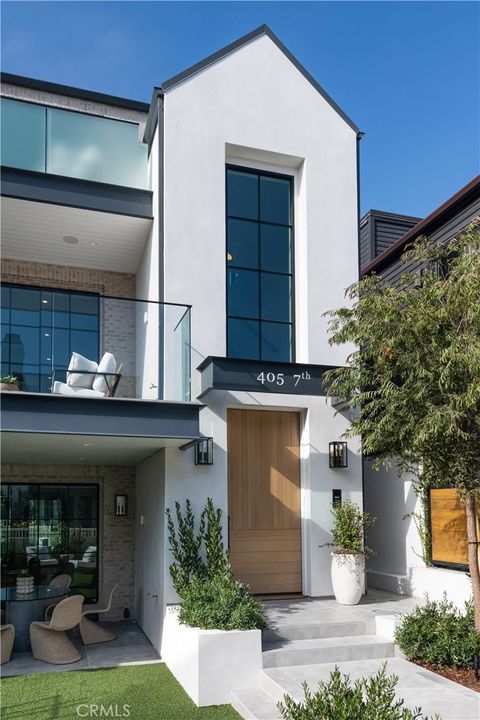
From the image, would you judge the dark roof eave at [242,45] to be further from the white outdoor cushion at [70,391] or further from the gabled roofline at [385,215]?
the gabled roofline at [385,215]

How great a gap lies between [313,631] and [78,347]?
486 centimetres

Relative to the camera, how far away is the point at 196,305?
33.5 feet

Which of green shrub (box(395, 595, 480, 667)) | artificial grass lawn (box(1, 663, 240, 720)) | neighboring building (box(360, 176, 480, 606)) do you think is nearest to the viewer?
artificial grass lawn (box(1, 663, 240, 720))

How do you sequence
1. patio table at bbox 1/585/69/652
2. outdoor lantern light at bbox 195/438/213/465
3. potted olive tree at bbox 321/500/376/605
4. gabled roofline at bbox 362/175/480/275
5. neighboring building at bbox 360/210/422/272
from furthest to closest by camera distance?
neighboring building at bbox 360/210/422/272, gabled roofline at bbox 362/175/480/275, patio table at bbox 1/585/69/652, potted olive tree at bbox 321/500/376/605, outdoor lantern light at bbox 195/438/213/465

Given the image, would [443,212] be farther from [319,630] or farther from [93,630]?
[93,630]

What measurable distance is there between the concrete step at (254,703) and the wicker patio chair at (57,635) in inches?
111

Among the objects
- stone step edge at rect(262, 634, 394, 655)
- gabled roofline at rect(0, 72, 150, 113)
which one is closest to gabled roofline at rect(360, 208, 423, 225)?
gabled roofline at rect(0, 72, 150, 113)

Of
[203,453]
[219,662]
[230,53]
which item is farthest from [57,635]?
[230,53]

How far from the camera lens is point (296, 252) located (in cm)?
1135

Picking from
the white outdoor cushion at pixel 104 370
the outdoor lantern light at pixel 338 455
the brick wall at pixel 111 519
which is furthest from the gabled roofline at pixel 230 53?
the brick wall at pixel 111 519

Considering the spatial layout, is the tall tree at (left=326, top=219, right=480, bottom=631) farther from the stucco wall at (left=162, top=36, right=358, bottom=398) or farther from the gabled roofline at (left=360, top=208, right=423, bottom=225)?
the gabled roofline at (left=360, top=208, right=423, bottom=225)

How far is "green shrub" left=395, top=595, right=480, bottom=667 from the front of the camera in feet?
24.6

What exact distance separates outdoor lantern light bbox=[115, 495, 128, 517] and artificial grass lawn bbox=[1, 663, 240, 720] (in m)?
3.76

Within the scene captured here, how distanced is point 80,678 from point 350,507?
4.47 meters
